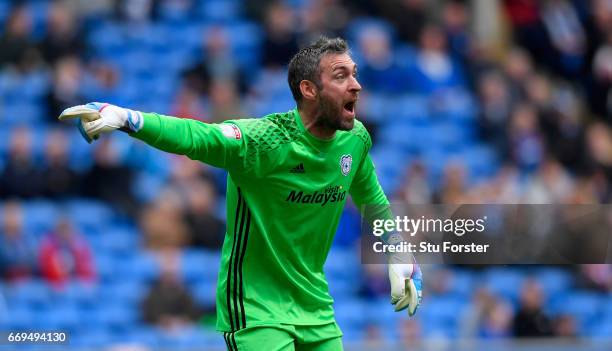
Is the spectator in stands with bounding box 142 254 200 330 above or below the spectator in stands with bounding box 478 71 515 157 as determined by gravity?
below

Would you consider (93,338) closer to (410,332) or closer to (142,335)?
(142,335)

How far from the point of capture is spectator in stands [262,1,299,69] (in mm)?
16422

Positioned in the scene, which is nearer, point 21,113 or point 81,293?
point 81,293

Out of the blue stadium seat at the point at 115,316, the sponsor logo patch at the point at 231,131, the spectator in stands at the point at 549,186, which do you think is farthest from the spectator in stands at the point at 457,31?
the sponsor logo patch at the point at 231,131

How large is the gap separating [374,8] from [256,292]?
37.1ft

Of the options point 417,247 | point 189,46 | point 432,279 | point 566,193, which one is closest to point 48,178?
point 189,46

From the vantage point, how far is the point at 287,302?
6922mm

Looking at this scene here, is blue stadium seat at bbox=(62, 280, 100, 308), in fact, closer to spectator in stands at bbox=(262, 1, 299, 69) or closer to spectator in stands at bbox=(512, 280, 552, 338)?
spectator in stands at bbox=(262, 1, 299, 69)

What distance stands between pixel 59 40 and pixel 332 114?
10.1m

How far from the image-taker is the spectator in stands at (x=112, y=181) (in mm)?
14742

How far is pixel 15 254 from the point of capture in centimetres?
1403

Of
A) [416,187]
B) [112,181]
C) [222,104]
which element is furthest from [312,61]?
[222,104]

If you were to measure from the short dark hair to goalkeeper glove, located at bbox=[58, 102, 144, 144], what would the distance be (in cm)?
126

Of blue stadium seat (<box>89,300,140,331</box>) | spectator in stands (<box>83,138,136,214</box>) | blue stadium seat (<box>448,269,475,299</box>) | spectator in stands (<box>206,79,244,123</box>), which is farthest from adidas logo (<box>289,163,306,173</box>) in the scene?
spectator in stands (<box>206,79,244,123</box>)
